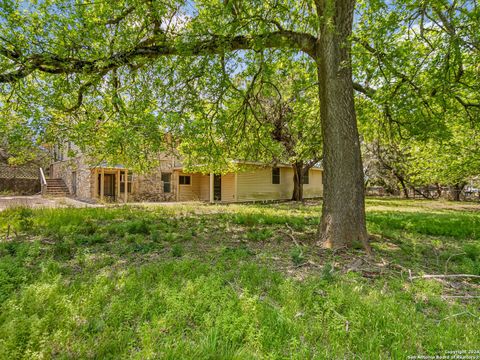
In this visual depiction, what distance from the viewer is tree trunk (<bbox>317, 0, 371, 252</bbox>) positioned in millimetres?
5027

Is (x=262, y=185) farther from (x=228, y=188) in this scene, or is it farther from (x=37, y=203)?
(x=37, y=203)

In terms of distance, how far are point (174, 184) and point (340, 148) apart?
1651 cm

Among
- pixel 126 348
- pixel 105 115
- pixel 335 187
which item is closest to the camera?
pixel 126 348

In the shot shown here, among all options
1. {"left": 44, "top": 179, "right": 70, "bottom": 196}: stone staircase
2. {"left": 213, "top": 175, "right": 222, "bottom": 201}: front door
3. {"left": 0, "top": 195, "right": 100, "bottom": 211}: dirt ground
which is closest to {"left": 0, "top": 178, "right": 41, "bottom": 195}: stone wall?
{"left": 44, "top": 179, "right": 70, "bottom": 196}: stone staircase

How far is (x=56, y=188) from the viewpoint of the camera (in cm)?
2056

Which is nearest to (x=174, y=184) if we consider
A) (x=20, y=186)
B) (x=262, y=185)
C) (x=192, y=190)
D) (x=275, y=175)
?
(x=192, y=190)

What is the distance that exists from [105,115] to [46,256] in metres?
3.59

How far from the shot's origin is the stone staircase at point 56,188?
Answer: 20.1m

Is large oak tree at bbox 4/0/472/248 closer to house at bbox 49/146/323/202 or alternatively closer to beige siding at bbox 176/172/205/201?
house at bbox 49/146/323/202

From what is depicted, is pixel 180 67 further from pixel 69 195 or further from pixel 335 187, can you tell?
pixel 69 195

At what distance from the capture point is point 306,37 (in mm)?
5551

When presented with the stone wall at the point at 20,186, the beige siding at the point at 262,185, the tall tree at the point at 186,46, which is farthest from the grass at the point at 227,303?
the stone wall at the point at 20,186

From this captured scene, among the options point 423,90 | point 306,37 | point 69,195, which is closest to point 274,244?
point 306,37

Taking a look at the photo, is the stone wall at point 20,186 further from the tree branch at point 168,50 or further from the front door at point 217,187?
the tree branch at point 168,50
